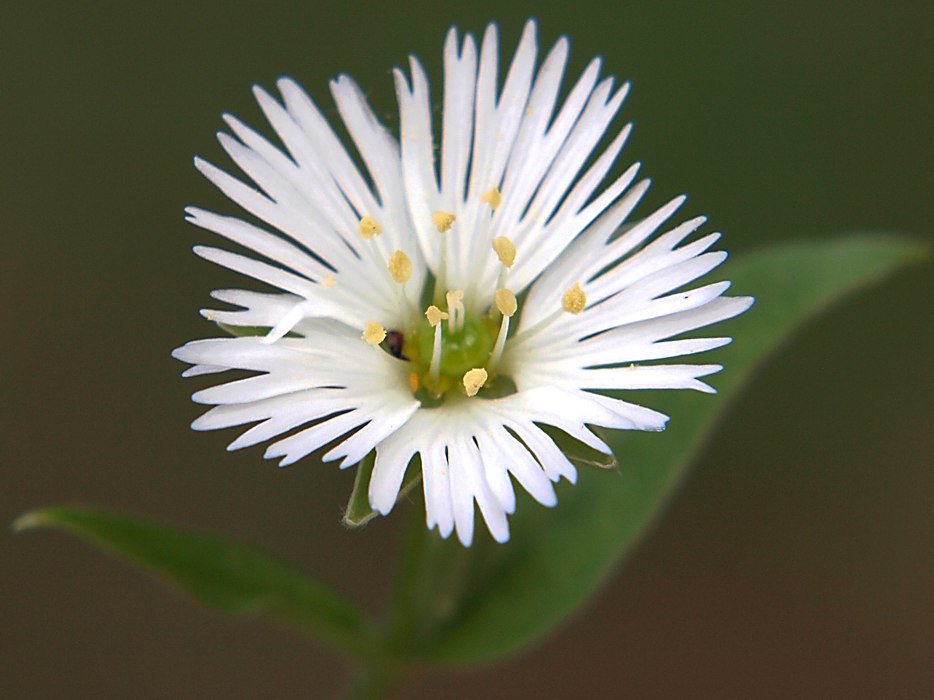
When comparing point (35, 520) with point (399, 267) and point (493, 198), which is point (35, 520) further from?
point (493, 198)

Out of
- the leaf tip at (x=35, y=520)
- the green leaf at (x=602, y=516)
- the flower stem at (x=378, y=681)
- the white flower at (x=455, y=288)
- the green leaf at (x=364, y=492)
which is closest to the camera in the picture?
the green leaf at (x=364, y=492)

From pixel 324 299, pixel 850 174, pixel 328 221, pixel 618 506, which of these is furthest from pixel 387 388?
pixel 850 174

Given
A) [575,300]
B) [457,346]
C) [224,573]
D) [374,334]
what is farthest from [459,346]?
[224,573]

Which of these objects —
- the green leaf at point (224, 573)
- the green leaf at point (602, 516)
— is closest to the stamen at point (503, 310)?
the green leaf at point (602, 516)

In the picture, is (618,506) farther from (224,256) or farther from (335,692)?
(335,692)

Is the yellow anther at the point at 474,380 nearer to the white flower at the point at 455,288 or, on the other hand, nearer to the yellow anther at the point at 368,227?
the white flower at the point at 455,288

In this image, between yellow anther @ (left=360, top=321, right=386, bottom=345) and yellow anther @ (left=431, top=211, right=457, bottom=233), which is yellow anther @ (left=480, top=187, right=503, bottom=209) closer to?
yellow anther @ (left=431, top=211, right=457, bottom=233)
